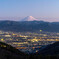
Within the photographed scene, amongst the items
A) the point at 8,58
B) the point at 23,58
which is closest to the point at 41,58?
the point at 23,58

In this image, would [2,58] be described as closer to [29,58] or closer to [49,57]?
[29,58]

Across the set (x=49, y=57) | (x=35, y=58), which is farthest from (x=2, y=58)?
(x=49, y=57)

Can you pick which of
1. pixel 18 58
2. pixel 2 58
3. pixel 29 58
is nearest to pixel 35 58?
pixel 29 58

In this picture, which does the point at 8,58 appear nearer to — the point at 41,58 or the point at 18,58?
the point at 18,58

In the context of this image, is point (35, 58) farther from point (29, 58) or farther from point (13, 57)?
point (13, 57)

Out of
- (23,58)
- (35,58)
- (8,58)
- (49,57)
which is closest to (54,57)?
(49,57)

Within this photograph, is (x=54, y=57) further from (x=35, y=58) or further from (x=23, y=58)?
Result: (x=23, y=58)
